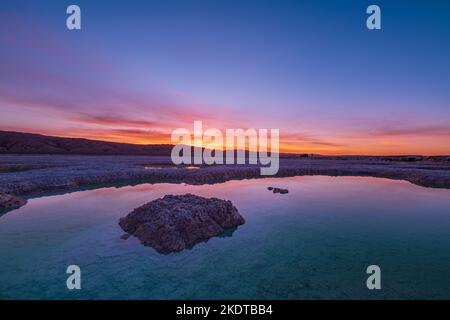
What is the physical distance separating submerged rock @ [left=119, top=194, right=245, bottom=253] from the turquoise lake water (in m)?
0.57

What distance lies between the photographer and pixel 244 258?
9.72 metres

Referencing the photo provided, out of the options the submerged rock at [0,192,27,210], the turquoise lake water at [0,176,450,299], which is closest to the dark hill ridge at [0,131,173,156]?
the submerged rock at [0,192,27,210]

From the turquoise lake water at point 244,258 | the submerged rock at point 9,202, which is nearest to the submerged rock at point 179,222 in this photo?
the turquoise lake water at point 244,258

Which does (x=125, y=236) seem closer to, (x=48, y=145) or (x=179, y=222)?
(x=179, y=222)

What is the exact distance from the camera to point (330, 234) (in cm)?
1286

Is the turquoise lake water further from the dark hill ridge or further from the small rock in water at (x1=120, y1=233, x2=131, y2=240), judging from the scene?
the dark hill ridge

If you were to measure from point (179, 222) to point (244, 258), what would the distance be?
365cm

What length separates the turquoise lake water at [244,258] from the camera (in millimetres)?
7332

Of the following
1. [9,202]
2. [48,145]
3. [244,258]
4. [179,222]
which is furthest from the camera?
[48,145]

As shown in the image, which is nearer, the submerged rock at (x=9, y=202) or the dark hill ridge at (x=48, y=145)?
the submerged rock at (x=9, y=202)

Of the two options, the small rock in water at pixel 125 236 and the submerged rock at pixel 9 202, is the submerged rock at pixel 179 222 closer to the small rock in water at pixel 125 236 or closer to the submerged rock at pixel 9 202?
the small rock in water at pixel 125 236

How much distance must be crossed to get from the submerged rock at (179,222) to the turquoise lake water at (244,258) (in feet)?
1.87

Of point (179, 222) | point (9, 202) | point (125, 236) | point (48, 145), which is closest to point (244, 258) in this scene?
point (179, 222)
